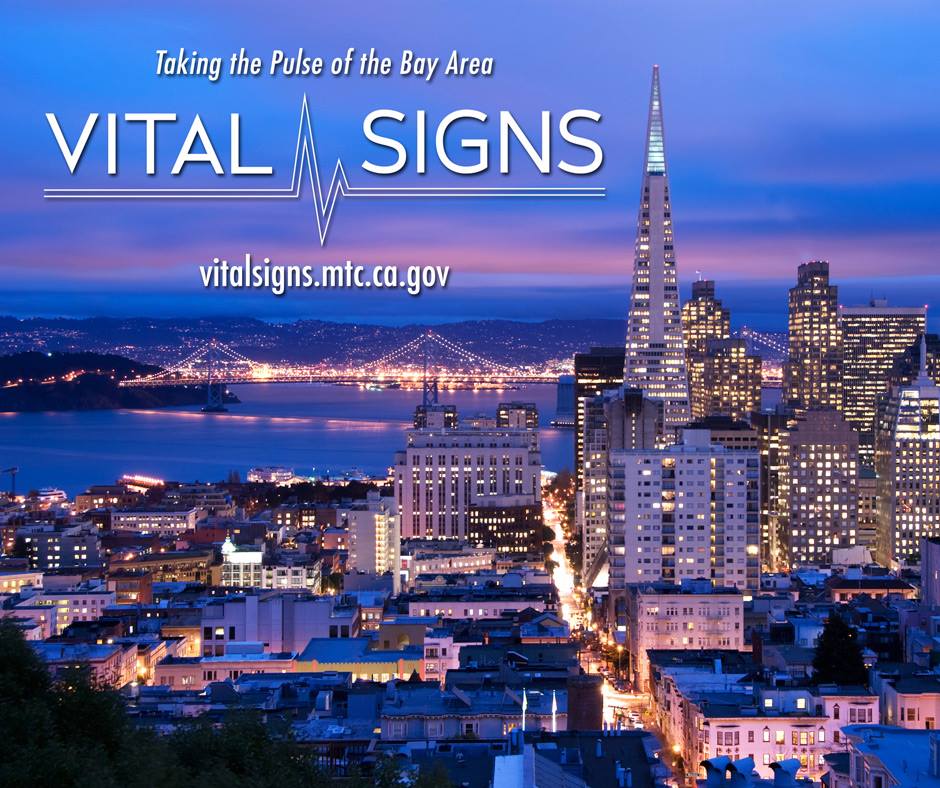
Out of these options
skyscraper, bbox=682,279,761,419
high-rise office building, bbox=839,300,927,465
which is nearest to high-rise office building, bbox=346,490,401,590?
skyscraper, bbox=682,279,761,419

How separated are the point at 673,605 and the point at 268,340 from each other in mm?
63344

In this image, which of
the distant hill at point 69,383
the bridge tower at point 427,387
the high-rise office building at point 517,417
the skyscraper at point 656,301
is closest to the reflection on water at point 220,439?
the distant hill at point 69,383

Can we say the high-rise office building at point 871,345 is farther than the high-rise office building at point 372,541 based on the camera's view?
A: Yes

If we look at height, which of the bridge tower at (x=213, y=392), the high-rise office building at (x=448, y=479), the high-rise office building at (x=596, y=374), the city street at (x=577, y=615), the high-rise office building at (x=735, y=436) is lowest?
the city street at (x=577, y=615)

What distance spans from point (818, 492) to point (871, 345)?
1858 centimetres

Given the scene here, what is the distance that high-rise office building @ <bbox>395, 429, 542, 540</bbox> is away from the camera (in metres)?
28.8

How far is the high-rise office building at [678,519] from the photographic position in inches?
740

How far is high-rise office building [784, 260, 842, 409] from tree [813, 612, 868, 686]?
1218 inches

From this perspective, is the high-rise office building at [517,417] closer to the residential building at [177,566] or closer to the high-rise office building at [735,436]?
the high-rise office building at [735,436]

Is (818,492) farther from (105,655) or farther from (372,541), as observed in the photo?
(105,655)

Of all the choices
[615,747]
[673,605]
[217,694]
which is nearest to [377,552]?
[673,605]

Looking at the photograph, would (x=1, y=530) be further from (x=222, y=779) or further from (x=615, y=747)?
(x=222, y=779)

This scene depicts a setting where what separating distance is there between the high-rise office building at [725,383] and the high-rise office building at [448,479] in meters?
13.4

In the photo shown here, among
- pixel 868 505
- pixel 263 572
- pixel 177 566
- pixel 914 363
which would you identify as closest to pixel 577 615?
pixel 263 572
